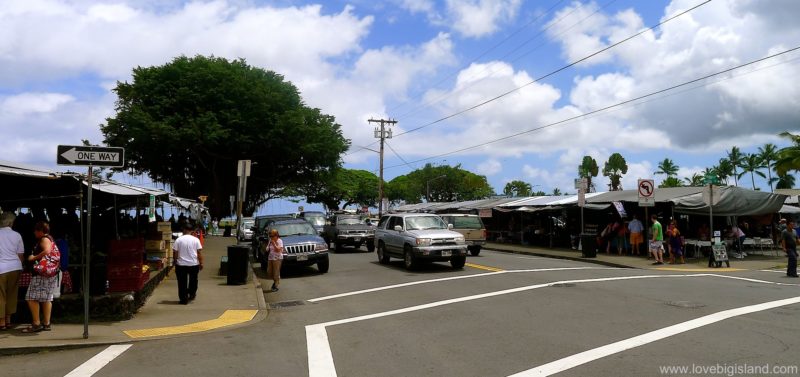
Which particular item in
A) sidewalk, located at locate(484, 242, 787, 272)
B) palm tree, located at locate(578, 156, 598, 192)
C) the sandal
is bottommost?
the sandal

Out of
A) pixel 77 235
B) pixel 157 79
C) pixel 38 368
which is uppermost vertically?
pixel 157 79

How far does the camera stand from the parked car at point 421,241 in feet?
53.6

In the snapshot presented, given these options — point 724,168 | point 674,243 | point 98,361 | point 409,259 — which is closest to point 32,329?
point 98,361

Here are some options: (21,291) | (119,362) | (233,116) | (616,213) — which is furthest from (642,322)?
(233,116)

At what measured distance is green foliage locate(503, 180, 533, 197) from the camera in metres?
99.1

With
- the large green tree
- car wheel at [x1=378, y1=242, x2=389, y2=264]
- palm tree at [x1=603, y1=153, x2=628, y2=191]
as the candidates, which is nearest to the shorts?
car wheel at [x1=378, y1=242, x2=389, y2=264]

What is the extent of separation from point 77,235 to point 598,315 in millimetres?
11350

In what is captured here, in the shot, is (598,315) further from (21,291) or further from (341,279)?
(21,291)

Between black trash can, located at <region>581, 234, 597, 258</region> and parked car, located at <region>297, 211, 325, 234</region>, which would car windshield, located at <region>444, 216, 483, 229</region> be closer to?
black trash can, located at <region>581, 234, 597, 258</region>

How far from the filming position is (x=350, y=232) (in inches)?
1000

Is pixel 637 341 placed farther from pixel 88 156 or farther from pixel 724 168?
pixel 724 168

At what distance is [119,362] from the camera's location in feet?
23.1

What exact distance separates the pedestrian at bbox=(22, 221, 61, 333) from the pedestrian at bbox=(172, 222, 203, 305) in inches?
115

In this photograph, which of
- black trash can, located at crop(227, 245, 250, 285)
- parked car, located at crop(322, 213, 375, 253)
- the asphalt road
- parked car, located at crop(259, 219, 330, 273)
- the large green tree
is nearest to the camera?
the asphalt road
